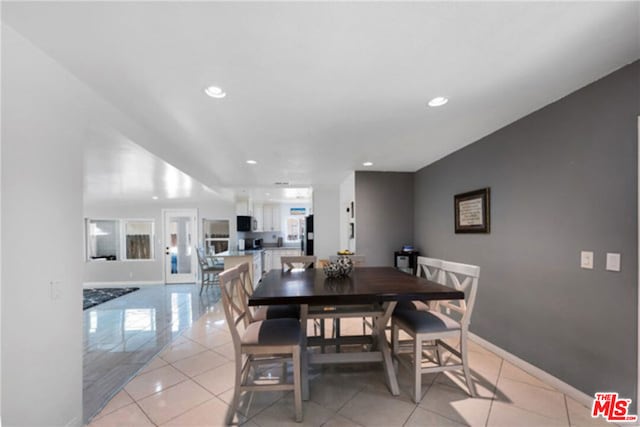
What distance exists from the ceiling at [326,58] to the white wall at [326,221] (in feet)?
11.2

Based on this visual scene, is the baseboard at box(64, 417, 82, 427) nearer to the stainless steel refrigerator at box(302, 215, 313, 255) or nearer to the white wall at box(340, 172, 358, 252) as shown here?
the white wall at box(340, 172, 358, 252)

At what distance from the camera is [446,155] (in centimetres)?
357

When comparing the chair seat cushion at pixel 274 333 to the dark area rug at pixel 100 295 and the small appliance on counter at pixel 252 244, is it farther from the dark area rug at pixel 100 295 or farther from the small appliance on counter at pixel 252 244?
the small appliance on counter at pixel 252 244

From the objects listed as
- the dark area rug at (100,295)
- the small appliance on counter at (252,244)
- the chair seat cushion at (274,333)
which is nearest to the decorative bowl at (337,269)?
the chair seat cushion at (274,333)

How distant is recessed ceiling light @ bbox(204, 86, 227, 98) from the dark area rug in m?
5.20

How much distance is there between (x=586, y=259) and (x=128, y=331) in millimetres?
4926

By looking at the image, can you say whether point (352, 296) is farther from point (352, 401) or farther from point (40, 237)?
point (40, 237)

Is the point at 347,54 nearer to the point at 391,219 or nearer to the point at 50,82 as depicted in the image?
the point at 50,82

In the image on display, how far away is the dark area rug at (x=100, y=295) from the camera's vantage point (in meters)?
5.18

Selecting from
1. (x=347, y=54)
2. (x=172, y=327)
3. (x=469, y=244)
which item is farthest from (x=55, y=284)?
(x=469, y=244)

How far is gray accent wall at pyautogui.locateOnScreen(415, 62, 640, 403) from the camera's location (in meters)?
1.68

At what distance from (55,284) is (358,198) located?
364 cm

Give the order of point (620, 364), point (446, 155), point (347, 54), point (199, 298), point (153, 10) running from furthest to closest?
point (199, 298), point (446, 155), point (620, 364), point (347, 54), point (153, 10)

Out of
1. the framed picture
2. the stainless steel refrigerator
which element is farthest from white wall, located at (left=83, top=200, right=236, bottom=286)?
the framed picture
